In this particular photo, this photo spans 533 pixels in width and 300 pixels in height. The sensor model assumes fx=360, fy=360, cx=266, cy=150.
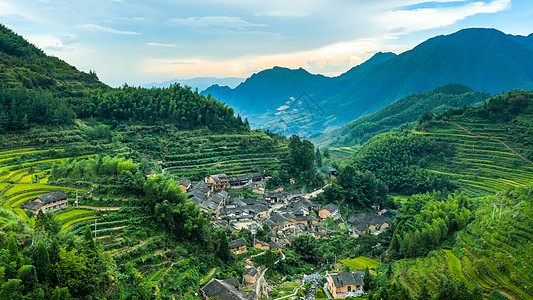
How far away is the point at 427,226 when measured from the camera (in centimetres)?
2328

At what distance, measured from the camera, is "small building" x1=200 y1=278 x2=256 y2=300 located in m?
17.9

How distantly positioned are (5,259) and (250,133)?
38.6 metres

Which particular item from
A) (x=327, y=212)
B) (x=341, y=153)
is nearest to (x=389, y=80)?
(x=341, y=153)

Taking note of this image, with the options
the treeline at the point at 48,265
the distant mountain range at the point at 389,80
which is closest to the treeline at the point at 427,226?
the treeline at the point at 48,265

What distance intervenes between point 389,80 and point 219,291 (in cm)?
13324

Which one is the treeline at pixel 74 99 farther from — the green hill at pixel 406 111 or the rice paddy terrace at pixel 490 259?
the green hill at pixel 406 111

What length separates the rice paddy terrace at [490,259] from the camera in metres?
16.6

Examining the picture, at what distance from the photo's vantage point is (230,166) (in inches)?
1612

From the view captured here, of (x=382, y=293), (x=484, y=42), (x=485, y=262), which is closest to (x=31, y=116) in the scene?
(x=382, y=293)

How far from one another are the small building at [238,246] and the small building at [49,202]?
10.5m

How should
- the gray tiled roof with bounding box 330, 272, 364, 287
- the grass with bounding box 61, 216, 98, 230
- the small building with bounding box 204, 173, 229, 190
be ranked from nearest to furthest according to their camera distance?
1. the grass with bounding box 61, 216, 98, 230
2. the gray tiled roof with bounding box 330, 272, 364, 287
3. the small building with bounding box 204, 173, 229, 190

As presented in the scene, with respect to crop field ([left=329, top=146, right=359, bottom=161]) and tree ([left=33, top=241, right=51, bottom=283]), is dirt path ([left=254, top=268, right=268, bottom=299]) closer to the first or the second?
tree ([left=33, top=241, right=51, bottom=283])

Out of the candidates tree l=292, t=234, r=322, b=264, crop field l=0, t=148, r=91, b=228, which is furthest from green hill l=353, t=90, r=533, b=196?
crop field l=0, t=148, r=91, b=228

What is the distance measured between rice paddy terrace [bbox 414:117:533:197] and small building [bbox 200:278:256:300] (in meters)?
31.2
